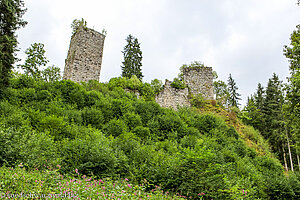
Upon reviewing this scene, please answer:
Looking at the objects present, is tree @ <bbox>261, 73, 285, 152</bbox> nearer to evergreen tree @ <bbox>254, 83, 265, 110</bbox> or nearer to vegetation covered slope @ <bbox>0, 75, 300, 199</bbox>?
evergreen tree @ <bbox>254, 83, 265, 110</bbox>

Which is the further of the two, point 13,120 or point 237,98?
point 237,98

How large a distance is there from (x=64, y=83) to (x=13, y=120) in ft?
16.0

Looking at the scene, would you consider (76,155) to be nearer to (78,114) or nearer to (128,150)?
(128,150)

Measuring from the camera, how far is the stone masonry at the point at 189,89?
16781mm

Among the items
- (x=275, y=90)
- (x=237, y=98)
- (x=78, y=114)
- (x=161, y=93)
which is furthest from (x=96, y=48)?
(x=237, y=98)

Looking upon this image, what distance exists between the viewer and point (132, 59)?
28.7 metres

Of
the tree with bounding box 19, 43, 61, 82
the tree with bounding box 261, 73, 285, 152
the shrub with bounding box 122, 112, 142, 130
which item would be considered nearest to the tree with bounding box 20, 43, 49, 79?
the tree with bounding box 19, 43, 61, 82

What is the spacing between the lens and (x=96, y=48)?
1609 cm

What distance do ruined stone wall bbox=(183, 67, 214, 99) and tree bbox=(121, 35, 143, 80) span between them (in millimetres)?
9422

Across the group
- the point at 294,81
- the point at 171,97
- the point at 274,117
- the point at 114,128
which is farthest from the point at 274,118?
the point at 114,128

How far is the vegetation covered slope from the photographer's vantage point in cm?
601

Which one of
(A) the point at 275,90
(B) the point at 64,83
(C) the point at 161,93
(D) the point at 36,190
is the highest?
(A) the point at 275,90

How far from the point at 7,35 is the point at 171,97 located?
1143cm

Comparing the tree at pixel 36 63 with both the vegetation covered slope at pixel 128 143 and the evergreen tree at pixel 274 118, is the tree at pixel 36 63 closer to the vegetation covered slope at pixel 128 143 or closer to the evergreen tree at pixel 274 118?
the vegetation covered slope at pixel 128 143
